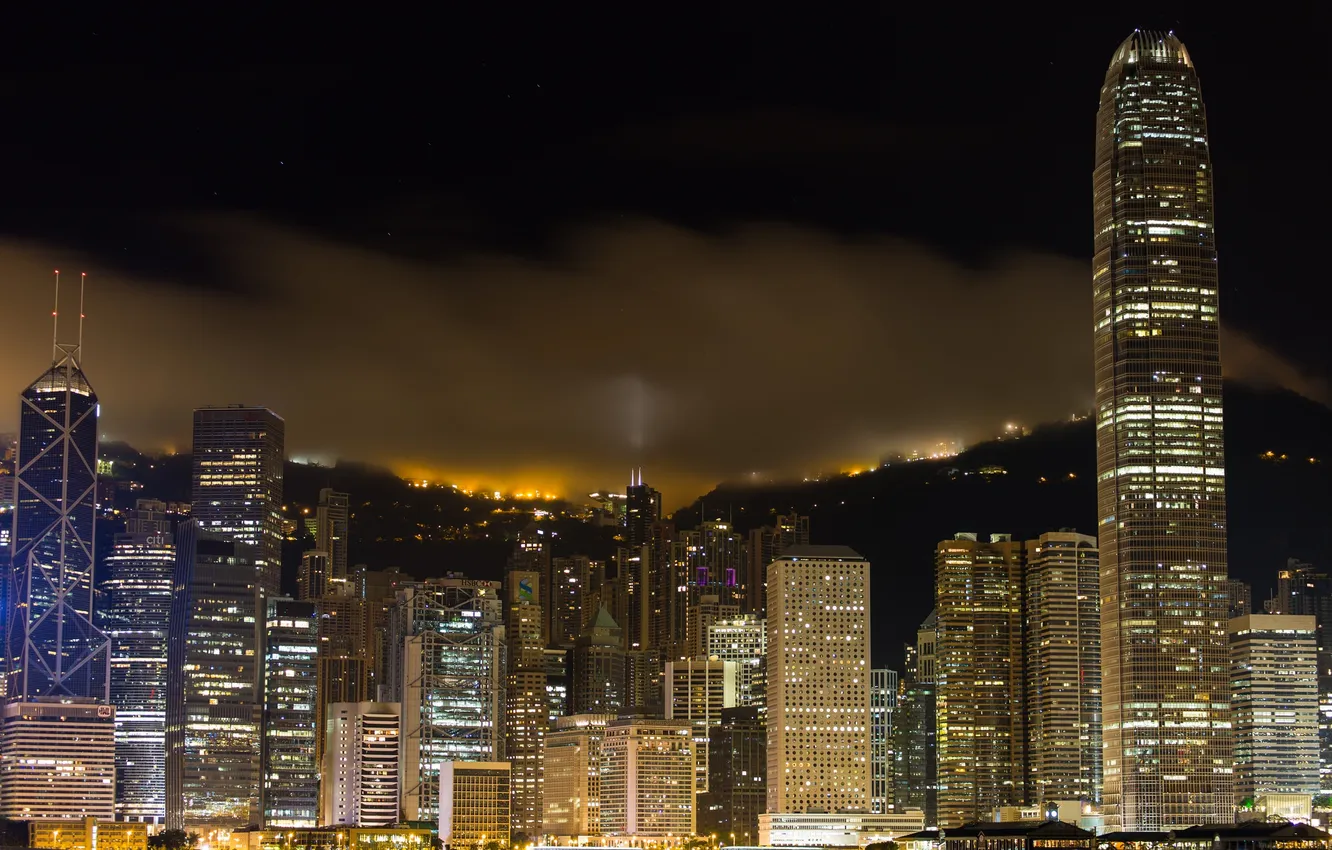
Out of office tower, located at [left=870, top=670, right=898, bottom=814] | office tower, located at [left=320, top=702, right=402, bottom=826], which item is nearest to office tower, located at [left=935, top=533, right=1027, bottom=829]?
office tower, located at [left=870, top=670, right=898, bottom=814]

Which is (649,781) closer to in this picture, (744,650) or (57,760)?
(744,650)

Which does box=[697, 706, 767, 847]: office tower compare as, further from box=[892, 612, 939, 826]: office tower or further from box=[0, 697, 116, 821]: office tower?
box=[0, 697, 116, 821]: office tower

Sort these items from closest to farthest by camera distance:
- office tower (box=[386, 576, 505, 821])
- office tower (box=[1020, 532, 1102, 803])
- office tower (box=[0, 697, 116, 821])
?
office tower (box=[0, 697, 116, 821]), office tower (box=[1020, 532, 1102, 803]), office tower (box=[386, 576, 505, 821])

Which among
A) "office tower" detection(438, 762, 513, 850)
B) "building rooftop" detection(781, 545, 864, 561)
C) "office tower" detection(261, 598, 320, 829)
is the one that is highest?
"building rooftop" detection(781, 545, 864, 561)

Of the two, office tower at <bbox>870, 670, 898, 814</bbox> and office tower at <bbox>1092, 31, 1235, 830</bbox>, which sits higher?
office tower at <bbox>1092, 31, 1235, 830</bbox>

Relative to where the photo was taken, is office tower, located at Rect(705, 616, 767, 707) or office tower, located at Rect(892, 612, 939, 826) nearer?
office tower, located at Rect(892, 612, 939, 826)

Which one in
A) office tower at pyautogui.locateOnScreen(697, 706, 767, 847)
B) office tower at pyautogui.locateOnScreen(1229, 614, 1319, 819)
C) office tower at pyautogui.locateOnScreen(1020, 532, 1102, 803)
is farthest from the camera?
office tower at pyautogui.locateOnScreen(697, 706, 767, 847)

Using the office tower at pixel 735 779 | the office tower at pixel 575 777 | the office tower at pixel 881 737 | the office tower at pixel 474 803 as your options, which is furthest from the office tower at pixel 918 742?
the office tower at pixel 474 803

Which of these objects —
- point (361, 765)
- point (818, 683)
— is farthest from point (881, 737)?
point (361, 765)

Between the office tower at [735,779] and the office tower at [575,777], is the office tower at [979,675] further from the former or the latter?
the office tower at [575,777]
